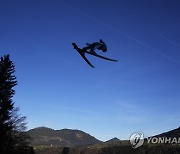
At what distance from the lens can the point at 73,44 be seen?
22.7m

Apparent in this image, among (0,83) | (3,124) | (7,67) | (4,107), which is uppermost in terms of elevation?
(7,67)

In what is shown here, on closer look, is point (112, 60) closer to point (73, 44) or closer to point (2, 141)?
point (73, 44)

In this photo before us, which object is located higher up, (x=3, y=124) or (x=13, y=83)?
(x=13, y=83)

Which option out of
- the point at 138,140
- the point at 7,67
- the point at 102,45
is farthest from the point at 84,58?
the point at 7,67

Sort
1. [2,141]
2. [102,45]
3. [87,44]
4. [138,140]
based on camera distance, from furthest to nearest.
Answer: [2,141]
[138,140]
[87,44]
[102,45]

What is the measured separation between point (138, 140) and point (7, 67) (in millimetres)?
22293

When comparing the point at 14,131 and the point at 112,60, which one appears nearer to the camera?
the point at 112,60

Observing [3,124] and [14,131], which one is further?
[14,131]

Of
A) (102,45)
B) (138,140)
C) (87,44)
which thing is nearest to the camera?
(102,45)

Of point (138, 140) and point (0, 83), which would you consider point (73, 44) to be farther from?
point (0, 83)

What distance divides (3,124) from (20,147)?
442cm

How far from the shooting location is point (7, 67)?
4391 centimetres

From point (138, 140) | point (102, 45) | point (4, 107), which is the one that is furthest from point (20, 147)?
point (102, 45)

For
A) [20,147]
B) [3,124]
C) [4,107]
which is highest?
[4,107]
